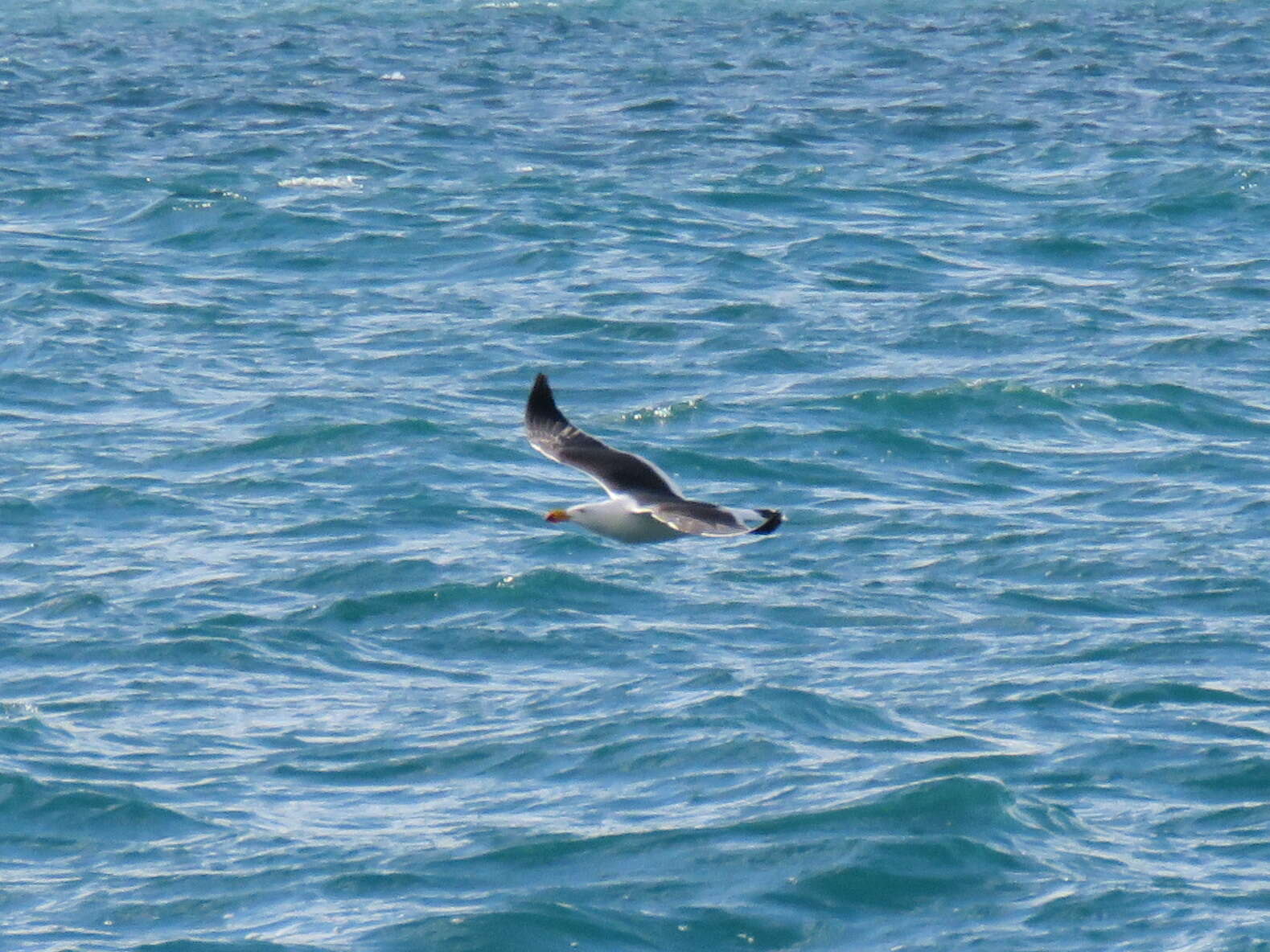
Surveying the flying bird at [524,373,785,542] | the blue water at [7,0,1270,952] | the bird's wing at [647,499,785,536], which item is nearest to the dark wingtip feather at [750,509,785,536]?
the bird's wing at [647,499,785,536]

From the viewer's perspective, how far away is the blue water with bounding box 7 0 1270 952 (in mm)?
10656

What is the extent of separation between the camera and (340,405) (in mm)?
18109

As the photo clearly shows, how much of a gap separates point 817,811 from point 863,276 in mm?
11894

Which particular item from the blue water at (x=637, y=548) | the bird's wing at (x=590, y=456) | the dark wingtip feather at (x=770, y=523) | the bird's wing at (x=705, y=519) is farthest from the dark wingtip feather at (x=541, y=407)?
the dark wingtip feather at (x=770, y=523)

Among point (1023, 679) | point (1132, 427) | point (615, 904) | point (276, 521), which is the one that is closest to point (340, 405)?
point (276, 521)

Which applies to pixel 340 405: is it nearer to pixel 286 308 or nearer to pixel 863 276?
pixel 286 308

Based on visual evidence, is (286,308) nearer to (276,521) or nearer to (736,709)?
(276,521)

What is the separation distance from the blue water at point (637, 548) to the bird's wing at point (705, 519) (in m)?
1.51

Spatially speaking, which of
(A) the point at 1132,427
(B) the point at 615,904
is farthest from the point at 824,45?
(B) the point at 615,904

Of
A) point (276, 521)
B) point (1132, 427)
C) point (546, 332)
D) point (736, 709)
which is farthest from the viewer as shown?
point (546, 332)

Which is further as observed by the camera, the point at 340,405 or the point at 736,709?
the point at 340,405

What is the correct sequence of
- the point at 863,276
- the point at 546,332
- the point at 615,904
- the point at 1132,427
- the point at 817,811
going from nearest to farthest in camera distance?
the point at 615,904, the point at 817,811, the point at 1132,427, the point at 546,332, the point at 863,276

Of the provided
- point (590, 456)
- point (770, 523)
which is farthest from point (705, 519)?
point (590, 456)

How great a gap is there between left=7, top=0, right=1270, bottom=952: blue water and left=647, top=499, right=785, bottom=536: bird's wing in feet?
4.96
